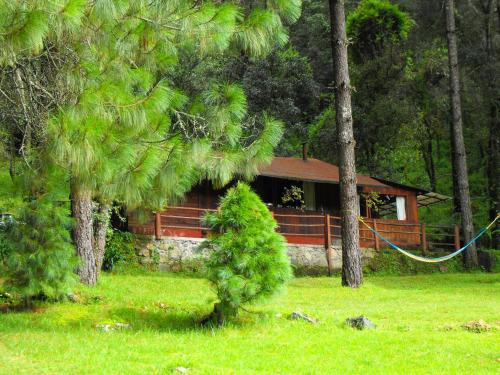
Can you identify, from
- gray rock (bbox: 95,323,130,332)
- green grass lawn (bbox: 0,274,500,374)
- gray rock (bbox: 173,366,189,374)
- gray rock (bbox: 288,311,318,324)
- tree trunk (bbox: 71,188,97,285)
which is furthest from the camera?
tree trunk (bbox: 71,188,97,285)

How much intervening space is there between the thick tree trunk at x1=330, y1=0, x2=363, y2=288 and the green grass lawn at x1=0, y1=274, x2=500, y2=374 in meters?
2.45

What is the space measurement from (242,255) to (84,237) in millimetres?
5168

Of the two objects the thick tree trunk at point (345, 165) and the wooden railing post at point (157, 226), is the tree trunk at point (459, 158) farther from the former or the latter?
the wooden railing post at point (157, 226)

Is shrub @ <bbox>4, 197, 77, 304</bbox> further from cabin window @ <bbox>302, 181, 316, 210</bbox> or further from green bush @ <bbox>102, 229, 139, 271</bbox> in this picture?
cabin window @ <bbox>302, 181, 316, 210</bbox>

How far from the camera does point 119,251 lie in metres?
17.1

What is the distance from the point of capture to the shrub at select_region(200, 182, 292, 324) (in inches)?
350

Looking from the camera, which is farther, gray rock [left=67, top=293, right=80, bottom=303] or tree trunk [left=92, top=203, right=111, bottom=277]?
tree trunk [left=92, top=203, right=111, bottom=277]

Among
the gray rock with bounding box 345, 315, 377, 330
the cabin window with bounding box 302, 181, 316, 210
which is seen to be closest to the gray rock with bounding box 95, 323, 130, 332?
the gray rock with bounding box 345, 315, 377, 330

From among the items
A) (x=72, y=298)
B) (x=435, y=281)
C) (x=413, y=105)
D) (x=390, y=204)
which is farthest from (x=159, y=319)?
(x=413, y=105)

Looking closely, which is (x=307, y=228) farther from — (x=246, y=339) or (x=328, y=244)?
(x=246, y=339)

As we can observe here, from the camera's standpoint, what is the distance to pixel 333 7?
1614 cm

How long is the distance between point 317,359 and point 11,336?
385 centimetres

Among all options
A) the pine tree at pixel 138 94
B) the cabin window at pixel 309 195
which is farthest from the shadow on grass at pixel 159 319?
the cabin window at pixel 309 195

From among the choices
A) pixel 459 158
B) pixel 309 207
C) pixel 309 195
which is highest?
pixel 459 158
